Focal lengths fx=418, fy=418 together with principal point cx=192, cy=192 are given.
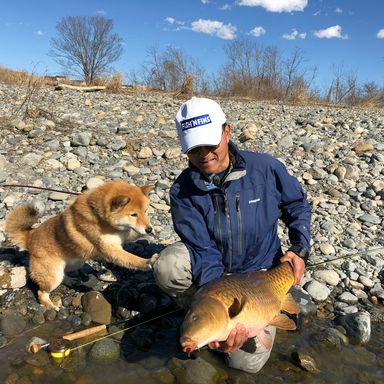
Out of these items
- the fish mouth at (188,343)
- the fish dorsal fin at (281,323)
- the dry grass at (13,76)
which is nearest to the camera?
the fish mouth at (188,343)

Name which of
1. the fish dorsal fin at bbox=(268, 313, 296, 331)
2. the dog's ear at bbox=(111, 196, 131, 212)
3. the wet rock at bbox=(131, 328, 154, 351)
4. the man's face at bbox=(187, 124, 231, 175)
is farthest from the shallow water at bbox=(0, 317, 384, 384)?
the man's face at bbox=(187, 124, 231, 175)

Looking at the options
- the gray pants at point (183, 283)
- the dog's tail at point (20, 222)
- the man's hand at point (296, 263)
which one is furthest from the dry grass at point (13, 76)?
the man's hand at point (296, 263)

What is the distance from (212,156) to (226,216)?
46cm

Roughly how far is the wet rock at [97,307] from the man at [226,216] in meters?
0.77

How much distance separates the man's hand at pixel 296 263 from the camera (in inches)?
115

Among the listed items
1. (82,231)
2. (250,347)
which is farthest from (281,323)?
(82,231)

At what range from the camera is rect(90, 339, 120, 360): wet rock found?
3262 mm

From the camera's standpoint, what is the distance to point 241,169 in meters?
3.10

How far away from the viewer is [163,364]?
321cm

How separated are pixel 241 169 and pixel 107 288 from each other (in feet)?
6.52

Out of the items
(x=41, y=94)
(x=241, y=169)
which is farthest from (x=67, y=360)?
(x=41, y=94)

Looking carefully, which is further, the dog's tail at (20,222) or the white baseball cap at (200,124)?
the dog's tail at (20,222)

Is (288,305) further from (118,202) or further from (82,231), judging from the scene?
(82,231)

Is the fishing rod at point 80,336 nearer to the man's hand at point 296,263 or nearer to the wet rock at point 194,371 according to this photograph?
the wet rock at point 194,371
